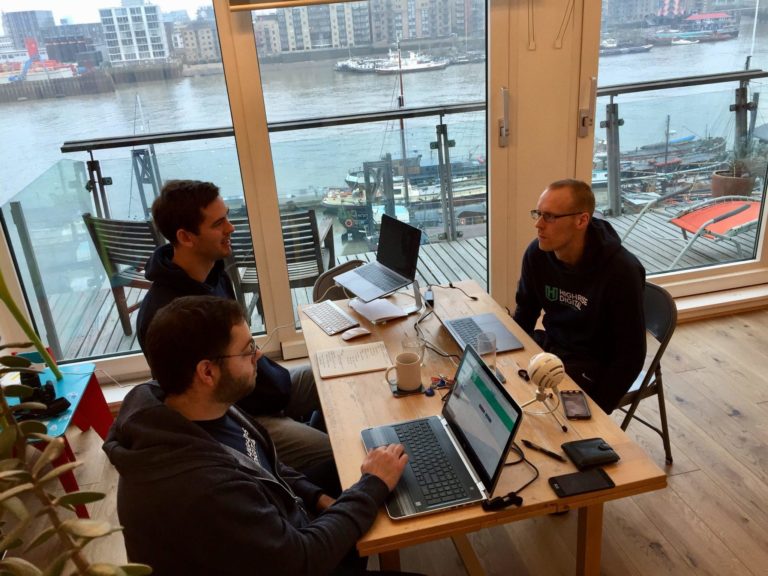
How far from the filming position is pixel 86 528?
0.75 m

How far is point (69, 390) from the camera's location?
285cm

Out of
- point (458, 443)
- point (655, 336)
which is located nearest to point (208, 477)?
point (458, 443)

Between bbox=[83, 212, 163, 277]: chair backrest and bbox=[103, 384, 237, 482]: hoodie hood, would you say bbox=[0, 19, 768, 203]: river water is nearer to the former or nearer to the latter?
bbox=[83, 212, 163, 277]: chair backrest

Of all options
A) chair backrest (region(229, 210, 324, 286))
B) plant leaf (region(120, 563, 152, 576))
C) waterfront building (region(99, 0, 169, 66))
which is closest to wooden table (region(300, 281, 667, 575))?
plant leaf (region(120, 563, 152, 576))

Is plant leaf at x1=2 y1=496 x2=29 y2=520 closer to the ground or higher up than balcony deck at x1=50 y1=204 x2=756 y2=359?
higher up

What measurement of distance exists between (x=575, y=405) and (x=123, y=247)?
8.48ft

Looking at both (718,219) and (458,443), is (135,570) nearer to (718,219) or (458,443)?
(458,443)

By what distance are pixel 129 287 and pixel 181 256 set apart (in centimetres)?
137

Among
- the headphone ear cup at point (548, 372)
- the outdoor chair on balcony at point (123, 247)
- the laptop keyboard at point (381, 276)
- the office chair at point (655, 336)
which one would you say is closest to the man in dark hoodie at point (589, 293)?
the office chair at point (655, 336)

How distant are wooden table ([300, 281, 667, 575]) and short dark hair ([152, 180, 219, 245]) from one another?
1.99ft

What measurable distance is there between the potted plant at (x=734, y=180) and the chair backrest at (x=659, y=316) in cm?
181

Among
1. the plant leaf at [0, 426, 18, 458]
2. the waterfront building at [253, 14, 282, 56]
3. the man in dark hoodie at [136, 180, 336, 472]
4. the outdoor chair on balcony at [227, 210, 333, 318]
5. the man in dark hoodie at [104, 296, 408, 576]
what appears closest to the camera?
the plant leaf at [0, 426, 18, 458]

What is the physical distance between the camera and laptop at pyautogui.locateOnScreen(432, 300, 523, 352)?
2.29 meters

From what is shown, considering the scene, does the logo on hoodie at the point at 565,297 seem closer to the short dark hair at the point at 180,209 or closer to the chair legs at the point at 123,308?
the short dark hair at the point at 180,209
